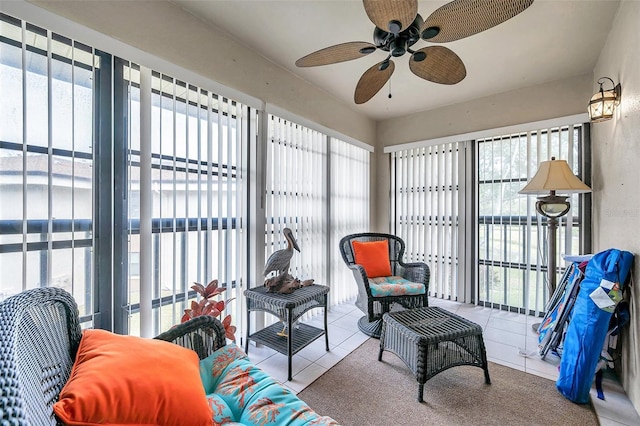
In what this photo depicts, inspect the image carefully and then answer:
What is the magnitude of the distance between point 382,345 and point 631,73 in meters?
2.54

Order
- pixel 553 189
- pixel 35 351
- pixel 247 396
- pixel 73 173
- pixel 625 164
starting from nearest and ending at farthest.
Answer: pixel 35 351 → pixel 247 396 → pixel 73 173 → pixel 625 164 → pixel 553 189

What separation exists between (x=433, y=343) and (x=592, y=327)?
3.32 ft

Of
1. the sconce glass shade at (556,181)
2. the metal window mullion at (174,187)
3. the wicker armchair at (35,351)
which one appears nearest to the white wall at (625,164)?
the sconce glass shade at (556,181)

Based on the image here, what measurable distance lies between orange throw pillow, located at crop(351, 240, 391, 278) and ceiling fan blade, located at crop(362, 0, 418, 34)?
2191 millimetres

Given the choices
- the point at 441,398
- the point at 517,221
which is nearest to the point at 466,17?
the point at 441,398

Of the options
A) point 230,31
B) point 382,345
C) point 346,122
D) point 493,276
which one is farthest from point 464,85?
point 382,345

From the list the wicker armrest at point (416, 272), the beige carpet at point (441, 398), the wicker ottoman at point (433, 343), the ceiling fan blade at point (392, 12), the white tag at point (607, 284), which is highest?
the ceiling fan blade at point (392, 12)

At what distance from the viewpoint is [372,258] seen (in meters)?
3.15

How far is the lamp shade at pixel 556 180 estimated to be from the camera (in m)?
2.48

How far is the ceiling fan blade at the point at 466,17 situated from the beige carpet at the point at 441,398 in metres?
2.21

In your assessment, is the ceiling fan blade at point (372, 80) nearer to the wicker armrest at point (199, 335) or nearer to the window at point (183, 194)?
the window at point (183, 194)

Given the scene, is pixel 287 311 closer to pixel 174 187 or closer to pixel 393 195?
pixel 174 187

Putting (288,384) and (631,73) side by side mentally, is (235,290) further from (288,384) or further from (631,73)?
(631,73)

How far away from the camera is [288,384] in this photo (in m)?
1.98
